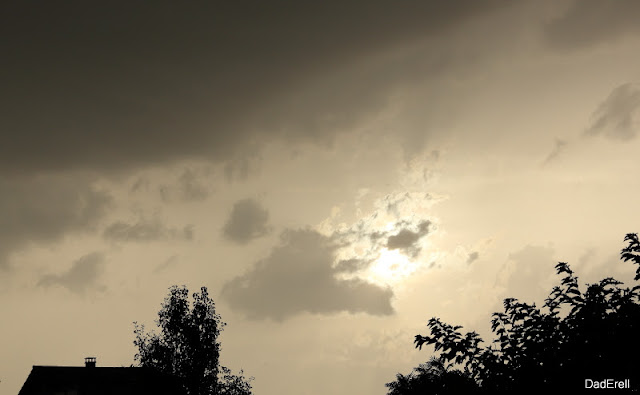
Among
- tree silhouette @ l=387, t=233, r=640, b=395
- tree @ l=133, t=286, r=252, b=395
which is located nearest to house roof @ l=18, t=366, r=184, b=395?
tree @ l=133, t=286, r=252, b=395

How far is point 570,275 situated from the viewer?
39.7 ft

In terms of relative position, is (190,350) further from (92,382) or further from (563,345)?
(563,345)

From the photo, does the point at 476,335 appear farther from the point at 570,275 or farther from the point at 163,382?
the point at 163,382

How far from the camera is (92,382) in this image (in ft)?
212

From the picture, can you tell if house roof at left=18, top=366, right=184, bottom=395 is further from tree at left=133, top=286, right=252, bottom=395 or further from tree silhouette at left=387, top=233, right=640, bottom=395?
tree silhouette at left=387, top=233, right=640, bottom=395

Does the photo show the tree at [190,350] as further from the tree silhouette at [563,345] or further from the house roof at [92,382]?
the tree silhouette at [563,345]

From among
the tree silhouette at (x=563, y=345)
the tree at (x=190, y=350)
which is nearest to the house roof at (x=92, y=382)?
the tree at (x=190, y=350)

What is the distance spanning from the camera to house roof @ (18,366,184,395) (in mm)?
63625

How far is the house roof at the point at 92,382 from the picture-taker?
63625mm

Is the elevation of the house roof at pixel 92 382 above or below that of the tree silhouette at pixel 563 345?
above

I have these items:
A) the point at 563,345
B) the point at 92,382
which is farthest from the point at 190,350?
the point at 563,345

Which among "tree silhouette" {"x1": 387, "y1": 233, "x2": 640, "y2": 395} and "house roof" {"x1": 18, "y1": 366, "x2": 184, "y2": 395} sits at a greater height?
"house roof" {"x1": 18, "y1": 366, "x2": 184, "y2": 395}

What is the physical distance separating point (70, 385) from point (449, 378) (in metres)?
60.3

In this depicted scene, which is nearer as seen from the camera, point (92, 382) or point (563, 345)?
point (563, 345)
